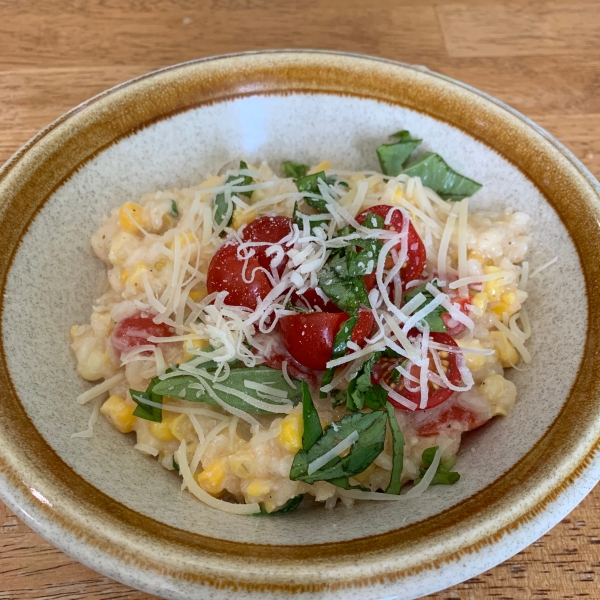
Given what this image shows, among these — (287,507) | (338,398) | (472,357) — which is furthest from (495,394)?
(287,507)

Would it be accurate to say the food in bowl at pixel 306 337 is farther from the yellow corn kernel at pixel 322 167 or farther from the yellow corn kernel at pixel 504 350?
the yellow corn kernel at pixel 322 167

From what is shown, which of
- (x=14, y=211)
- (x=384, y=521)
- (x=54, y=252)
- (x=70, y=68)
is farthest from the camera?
(x=70, y=68)

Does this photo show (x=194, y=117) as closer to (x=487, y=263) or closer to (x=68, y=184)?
(x=68, y=184)

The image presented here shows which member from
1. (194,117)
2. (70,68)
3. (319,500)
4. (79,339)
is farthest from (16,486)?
(70,68)

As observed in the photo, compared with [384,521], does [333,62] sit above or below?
above

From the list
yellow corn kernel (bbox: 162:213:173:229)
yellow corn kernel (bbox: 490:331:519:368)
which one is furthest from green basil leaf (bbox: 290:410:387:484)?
yellow corn kernel (bbox: 162:213:173:229)

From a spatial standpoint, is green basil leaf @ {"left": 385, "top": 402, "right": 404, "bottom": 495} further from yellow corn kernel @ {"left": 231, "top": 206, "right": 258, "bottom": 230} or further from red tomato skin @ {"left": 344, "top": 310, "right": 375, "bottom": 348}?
yellow corn kernel @ {"left": 231, "top": 206, "right": 258, "bottom": 230}

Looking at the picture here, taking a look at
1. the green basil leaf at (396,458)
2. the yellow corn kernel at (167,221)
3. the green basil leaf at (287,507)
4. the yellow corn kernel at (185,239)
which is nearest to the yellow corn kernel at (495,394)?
the green basil leaf at (396,458)
